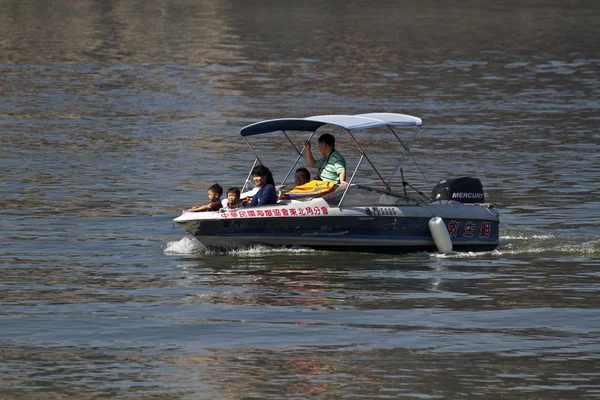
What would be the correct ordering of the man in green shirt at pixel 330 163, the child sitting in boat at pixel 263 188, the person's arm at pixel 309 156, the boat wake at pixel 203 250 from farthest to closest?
the person's arm at pixel 309 156 < the man in green shirt at pixel 330 163 < the boat wake at pixel 203 250 < the child sitting in boat at pixel 263 188

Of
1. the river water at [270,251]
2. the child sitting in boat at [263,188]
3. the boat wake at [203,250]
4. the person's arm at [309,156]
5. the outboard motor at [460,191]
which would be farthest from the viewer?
the outboard motor at [460,191]

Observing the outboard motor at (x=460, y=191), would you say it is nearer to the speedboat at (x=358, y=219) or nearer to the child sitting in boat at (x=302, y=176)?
the speedboat at (x=358, y=219)

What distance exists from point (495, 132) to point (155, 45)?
30.1 metres

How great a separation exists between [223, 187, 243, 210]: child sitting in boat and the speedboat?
0.22 metres

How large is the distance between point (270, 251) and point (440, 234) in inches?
108

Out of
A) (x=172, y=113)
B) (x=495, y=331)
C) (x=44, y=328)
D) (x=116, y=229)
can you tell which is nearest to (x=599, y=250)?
(x=495, y=331)

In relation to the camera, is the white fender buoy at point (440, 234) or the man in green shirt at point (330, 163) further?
the man in green shirt at point (330, 163)

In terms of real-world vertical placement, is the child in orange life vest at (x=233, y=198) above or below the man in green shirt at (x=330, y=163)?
below

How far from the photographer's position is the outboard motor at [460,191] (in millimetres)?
22562

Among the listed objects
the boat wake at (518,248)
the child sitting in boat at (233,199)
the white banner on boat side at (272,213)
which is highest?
the child sitting in boat at (233,199)

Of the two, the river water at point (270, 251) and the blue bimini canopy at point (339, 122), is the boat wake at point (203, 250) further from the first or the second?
the blue bimini canopy at point (339, 122)

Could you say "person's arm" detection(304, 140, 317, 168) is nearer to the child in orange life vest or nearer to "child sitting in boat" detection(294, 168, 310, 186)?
"child sitting in boat" detection(294, 168, 310, 186)

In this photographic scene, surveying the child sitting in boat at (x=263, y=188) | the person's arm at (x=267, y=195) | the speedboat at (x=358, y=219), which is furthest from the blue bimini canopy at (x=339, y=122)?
the person's arm at (x=267, y=195)

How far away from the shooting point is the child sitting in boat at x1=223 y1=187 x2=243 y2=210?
21297mm
